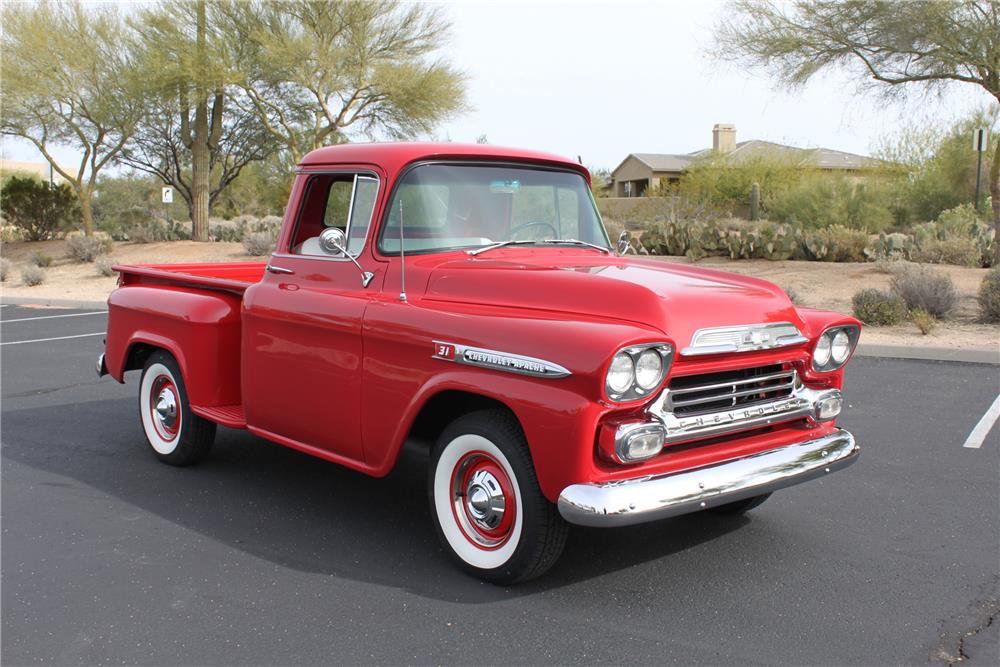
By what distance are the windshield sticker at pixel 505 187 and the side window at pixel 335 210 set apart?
611 millimetres

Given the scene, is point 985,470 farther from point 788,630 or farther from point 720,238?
point 720,238

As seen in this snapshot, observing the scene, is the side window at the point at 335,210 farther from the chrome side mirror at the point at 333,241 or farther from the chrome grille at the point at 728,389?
the chrome grille at the point at 728,389

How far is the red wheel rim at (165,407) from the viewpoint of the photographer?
5906 mm

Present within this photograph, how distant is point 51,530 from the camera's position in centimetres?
478

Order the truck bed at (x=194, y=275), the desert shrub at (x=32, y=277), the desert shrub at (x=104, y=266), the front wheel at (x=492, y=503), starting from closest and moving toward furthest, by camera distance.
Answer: the front wheel at (x=492, y=503) < the truck bed at (x=194, y=275) < the desert shrub at (x=32, y=277) < the desert shrub at (x=104, y=266)

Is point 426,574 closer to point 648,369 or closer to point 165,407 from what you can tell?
point 648,369

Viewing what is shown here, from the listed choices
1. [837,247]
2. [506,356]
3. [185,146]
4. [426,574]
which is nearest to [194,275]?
[426,574]

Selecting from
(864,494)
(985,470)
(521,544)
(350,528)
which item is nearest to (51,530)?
(350,528)

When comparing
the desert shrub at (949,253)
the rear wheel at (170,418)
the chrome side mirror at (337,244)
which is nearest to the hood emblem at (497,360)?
the chrome side mirror at (337,244)

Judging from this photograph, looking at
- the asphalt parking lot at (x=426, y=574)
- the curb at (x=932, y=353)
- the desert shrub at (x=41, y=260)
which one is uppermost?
the desert shrub at (x=41, y=260)

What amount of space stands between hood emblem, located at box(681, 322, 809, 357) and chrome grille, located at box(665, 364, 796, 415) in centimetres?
13

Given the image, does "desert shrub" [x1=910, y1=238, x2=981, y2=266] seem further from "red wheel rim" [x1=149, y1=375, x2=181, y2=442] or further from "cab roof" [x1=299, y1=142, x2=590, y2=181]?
"red wheel rim" [x1=149, y1=375, x2=181, y2=442]

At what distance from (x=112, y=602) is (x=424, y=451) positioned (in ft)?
4.81

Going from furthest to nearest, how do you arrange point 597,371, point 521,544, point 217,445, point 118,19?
point 118,19 → point 217,445 → point 521,544 → point 597,371
